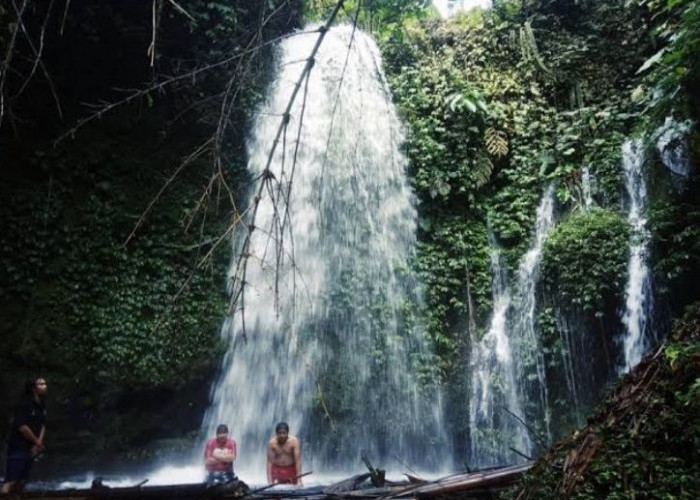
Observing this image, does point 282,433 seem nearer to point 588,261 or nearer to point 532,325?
point 532,325

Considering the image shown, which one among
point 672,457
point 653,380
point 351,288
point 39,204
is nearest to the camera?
point 672,457

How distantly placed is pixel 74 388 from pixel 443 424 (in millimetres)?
6091

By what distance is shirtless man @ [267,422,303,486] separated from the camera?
6.35 metres

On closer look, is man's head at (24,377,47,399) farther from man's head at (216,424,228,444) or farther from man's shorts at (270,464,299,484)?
man's shorts at (270,464,299,484)

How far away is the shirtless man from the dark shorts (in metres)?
2.68

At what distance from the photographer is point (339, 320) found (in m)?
Result: 9.58

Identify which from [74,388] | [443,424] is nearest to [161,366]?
[74,388]

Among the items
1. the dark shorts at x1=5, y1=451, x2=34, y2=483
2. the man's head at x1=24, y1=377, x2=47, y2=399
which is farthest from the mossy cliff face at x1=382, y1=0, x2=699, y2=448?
the dark shorts at x1=5, y1=451, x2=34, y2=483

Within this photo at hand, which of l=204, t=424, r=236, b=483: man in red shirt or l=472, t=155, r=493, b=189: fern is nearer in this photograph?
l=204, t=424, r=236, b=483: man in red shirt

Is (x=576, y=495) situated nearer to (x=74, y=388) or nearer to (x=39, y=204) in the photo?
(x=74, y=388)

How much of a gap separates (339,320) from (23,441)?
5148 millimetres

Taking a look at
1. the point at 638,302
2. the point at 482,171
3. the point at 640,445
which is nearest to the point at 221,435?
the point at 640,445

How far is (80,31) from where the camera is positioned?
31.4ft

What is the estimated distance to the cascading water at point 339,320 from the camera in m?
8.89
